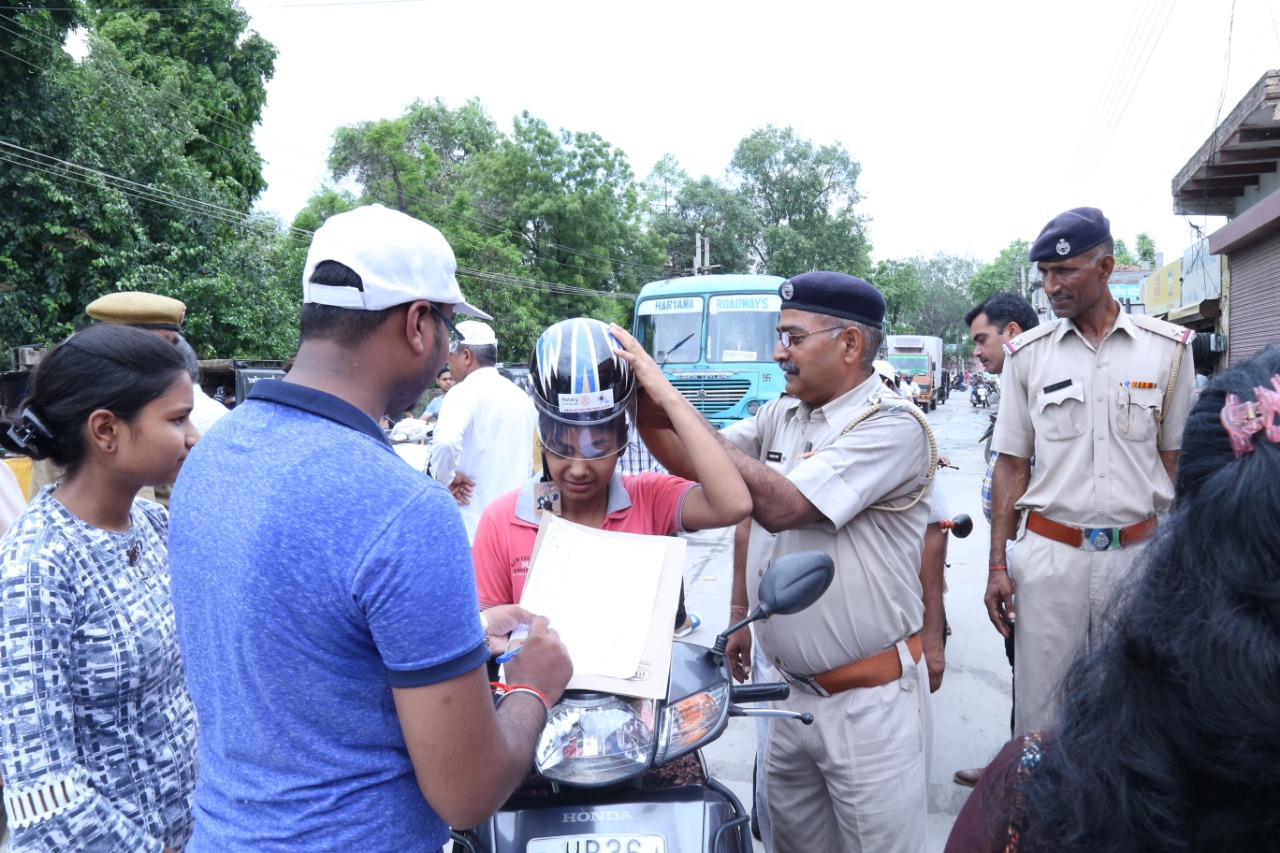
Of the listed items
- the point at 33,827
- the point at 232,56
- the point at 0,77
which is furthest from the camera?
the point at 232,56

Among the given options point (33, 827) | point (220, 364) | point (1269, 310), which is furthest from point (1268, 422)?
point (220, 364)

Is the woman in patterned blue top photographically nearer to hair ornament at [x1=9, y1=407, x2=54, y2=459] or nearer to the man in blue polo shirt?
hair ornament at [x1=9, y1=407, x2=54, y2=459]

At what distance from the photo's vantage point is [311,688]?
1196 millimetres

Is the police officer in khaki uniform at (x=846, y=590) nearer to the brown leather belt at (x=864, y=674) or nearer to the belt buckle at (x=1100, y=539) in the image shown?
the brown leather belt at (x=864, y=674)

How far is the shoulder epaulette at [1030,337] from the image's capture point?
3197 millimetres

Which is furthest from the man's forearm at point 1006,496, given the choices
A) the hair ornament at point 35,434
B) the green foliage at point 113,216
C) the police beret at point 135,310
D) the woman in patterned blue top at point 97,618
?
the green foliage at point 113,216

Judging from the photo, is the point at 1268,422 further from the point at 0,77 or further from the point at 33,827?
the point at 0,77

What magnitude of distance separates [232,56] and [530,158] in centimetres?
975

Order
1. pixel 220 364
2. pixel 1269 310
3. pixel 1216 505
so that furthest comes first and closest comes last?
pixel 220 364, pixel 1269 310, pixel 1216 505

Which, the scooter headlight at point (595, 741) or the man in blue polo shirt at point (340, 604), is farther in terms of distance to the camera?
the scooter headlight at point (595, 741)

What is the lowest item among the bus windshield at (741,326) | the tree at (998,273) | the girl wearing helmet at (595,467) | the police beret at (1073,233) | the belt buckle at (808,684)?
the belt buckle at (808,684)

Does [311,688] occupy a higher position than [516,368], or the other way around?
[516,368]

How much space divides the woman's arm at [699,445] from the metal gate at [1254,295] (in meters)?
8.57

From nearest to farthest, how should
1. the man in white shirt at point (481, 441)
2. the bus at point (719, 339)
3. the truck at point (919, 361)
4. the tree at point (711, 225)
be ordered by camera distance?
the man in white shirt at point (481, 441)
the bus at point (719, 339)
the truck at point (919, 361)
the tree at point (711, 225)
